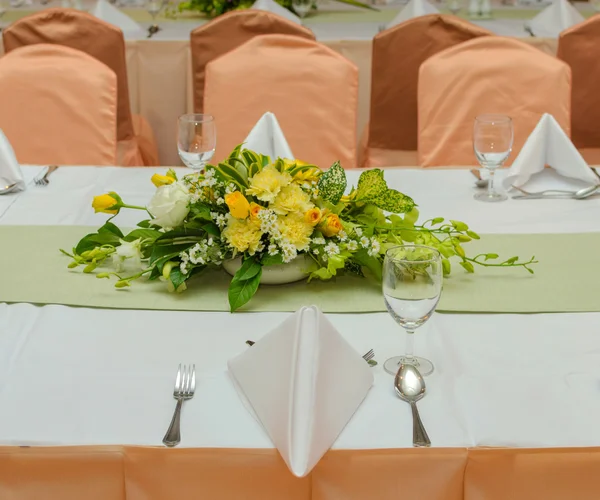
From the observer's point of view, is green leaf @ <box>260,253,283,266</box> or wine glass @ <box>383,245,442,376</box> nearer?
wine glass @ <box>383,245,442,376</box>

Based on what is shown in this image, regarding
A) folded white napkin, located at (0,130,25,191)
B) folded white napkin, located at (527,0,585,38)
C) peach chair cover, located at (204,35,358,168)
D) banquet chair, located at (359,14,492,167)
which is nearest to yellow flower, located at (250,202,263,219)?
folded white napkin, located at (0,130,25,191)

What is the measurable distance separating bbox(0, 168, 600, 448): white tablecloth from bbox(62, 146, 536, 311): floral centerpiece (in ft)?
0.33

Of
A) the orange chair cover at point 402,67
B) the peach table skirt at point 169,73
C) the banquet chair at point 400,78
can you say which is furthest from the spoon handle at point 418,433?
the peach table skirt at point 169,73

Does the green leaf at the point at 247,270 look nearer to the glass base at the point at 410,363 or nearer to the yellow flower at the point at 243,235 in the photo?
the yellow flower at the point at 243,235

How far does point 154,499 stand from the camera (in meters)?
1.08

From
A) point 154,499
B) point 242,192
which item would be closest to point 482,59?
point 242,192


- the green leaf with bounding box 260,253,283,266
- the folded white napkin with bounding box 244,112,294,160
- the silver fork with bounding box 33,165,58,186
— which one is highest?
the green leaf with bounding box 260,253,283,266

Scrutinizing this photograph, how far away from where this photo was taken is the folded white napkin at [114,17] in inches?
159

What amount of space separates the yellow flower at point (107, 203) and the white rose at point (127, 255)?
0.07m

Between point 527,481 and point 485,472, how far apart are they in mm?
55

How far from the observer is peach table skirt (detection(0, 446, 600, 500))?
1.05 m

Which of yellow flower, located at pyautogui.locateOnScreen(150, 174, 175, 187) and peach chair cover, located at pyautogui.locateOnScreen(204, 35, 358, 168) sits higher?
yellow flower, located at pyautogui.locateOnScreen(150, 174, 175, 187)

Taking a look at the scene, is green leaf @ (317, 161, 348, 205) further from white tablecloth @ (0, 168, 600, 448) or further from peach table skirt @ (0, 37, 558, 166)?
peach table skirt @ (0, 37, 558, 166)

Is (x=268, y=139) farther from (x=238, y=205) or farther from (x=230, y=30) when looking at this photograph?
(x=230, y=30)
